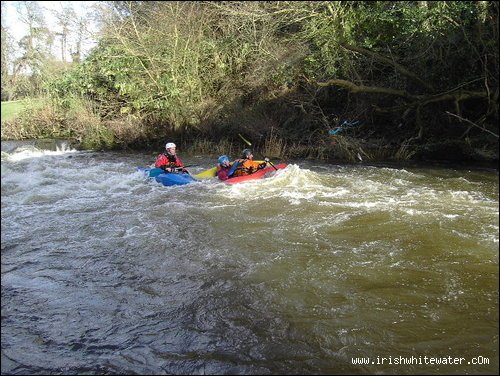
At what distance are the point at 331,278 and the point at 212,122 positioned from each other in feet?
37.2

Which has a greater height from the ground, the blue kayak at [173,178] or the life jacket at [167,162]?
the life jacket at [167,162]

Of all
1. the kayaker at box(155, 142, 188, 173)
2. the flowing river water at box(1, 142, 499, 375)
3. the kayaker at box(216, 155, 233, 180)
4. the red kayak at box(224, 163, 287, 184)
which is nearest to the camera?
the flowing river water at box(1, 142, 499, 375)

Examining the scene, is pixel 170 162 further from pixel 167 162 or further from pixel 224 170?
pixel 224 170

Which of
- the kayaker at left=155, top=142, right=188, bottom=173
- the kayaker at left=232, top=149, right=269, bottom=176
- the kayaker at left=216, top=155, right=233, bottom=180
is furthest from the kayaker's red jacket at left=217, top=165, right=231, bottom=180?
the kayaker at left=155, top=142, right=188, bottom=173

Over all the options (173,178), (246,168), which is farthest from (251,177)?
(173,178)

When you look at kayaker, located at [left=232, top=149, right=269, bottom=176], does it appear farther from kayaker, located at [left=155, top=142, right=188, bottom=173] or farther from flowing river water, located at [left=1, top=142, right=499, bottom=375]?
kayaker, located at [left=155, top=142, right=188, bottom=173]

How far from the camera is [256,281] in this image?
4637 millimetres

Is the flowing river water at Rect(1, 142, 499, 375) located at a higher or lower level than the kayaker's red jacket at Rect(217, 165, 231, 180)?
lower

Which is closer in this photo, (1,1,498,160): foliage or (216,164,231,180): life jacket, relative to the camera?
(216,164,231,180): life jacket

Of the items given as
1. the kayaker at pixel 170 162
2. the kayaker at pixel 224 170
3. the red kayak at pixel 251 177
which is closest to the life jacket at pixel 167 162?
the kayaker at pixel 170 162

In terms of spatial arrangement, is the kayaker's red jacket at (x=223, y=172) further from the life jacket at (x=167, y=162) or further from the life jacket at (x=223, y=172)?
the life jacket at (x=167, y=162)

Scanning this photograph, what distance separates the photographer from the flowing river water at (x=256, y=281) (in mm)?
3270

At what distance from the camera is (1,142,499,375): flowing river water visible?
3.27 m

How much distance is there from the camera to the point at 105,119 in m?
16.6
